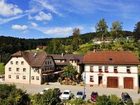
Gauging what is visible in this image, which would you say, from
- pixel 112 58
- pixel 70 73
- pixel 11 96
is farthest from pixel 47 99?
pixel 70 73

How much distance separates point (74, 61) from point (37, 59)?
15.6 m

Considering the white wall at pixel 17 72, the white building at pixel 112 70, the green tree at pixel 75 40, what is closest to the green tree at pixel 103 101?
the white building at pixel 112 70

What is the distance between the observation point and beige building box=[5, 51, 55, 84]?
247 feet

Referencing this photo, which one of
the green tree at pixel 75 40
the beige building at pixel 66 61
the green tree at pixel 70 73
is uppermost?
the green tree at pixel 75 40

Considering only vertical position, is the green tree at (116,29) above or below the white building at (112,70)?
above

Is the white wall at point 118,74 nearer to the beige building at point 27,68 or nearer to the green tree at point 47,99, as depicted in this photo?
the beige building at point 27,68

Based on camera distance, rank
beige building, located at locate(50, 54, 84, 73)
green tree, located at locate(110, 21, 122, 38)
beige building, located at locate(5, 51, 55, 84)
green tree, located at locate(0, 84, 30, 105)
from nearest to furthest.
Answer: green tree, located at locate(0, 84, 30, 105) < beige building, located at locate(5, 51, 55, 84) < beige building, located at locate(50, 54, 84, 73) < green tree, located at locate(110, 21, 122, 38)

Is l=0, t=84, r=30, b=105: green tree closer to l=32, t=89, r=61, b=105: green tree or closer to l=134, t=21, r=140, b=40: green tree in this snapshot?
l=32, t=89, r=61, b=105: green tree

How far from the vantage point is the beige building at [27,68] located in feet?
247

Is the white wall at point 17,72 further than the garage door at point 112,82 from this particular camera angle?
Yes

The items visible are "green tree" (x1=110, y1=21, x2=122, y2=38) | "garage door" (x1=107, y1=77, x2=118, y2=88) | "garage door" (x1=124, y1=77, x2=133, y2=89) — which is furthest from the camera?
"green tree" (x1=110, y1=21, x2=122, y2=38)

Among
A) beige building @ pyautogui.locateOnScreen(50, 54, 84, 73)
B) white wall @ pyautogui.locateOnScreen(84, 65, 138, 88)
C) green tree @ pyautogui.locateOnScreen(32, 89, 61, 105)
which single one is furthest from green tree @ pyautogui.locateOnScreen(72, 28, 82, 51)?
green tree @ pyautogui.locateOnScreen(32, 89, 61, 105)

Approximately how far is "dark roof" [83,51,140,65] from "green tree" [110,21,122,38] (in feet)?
152

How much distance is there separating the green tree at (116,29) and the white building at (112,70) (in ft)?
153
